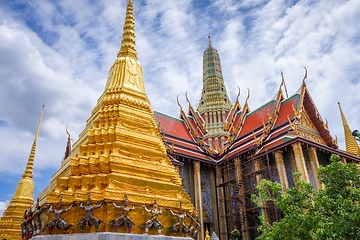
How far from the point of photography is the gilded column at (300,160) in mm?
12695

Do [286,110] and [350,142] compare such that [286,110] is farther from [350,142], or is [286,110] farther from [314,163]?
[350,142]

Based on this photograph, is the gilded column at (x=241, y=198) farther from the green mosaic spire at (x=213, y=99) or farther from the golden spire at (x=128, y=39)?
the golden spire at (x=128, y=39)

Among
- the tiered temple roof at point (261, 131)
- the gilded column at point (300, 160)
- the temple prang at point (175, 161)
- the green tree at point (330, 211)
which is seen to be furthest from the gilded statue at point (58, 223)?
the gilded column at point (300, 160)

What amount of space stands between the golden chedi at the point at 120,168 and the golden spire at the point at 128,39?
67.8 inches

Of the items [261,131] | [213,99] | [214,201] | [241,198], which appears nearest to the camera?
[241,198]

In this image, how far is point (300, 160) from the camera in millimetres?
12875

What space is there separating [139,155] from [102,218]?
192 cm

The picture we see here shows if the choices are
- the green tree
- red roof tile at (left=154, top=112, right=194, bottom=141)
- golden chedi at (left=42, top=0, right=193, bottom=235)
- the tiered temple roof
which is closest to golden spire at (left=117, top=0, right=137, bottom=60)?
golden chedi at (left=42, top=0, right=193, bottom=235)

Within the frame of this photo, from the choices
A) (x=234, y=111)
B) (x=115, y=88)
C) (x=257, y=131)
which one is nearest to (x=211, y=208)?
(x=257, y=131)

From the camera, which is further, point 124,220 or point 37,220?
point 37,220

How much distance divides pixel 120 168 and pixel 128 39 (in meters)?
5.88

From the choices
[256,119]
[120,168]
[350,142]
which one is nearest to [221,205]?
[256,119]

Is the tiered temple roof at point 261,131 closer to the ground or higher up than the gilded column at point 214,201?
higher up

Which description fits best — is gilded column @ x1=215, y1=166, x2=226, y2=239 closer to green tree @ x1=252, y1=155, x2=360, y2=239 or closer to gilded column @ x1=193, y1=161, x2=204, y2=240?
gilded column @ x1=193, y1=161, x2=204, y2=240
